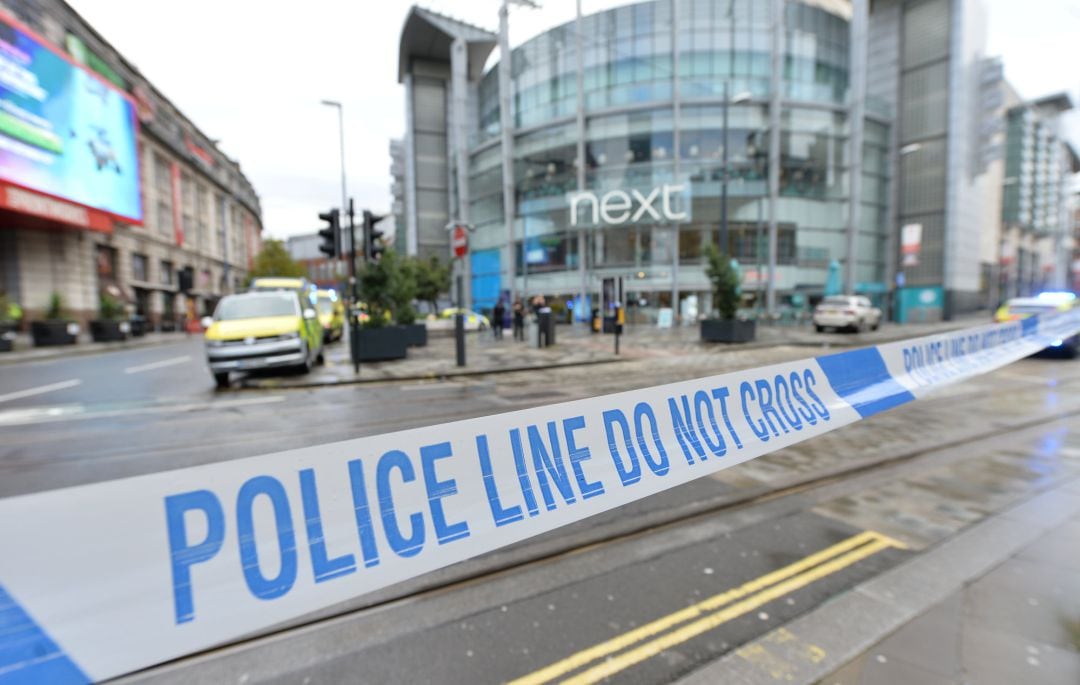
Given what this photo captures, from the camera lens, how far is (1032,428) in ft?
20.3

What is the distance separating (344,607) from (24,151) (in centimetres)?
2897

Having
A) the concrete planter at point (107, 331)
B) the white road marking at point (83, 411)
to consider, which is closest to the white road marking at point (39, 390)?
the white road marking at point (83, 411)

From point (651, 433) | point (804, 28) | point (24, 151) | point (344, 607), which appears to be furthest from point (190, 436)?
point (804, 28)

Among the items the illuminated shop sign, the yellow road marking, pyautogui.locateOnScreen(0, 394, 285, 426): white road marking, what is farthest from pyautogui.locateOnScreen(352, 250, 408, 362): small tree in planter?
the illuminated shop sign

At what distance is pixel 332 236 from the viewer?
11414 millimetres

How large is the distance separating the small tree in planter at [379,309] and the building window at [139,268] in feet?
93.6

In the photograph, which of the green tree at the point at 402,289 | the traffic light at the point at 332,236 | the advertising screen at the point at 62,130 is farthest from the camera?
the advertising screen at the point at 62,130

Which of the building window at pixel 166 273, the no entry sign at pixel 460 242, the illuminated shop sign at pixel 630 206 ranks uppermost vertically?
the illuminated shop sign at pixel 630 206

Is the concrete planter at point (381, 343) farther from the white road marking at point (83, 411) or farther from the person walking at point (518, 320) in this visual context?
the person walking at point (518, 320)

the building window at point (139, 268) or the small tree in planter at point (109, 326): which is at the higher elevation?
the building window at point (139, 268)

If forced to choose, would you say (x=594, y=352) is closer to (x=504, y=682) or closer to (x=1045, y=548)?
(x=1045, y=548)

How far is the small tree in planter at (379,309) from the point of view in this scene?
42.8 ft

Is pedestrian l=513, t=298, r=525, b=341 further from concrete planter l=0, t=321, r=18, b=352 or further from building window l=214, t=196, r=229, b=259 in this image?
building window l=214, t=196, r=229, b=259

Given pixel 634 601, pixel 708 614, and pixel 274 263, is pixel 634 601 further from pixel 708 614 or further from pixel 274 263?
pixel 274 263
